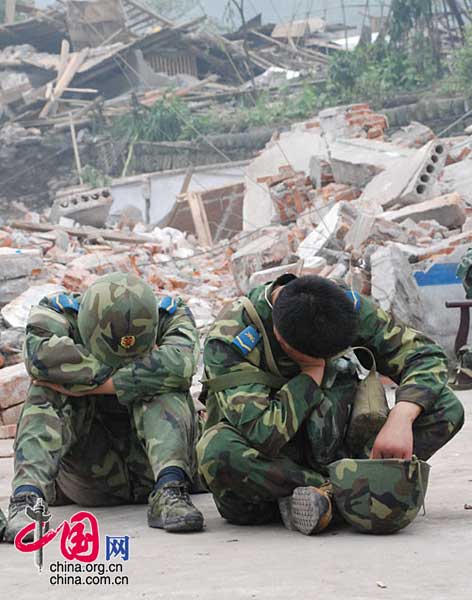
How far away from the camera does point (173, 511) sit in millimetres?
3043

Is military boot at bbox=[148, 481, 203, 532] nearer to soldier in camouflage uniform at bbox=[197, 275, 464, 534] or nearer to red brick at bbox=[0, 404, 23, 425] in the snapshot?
soldier in camouflage uniform at bbox=[197, 275, 464, 534]

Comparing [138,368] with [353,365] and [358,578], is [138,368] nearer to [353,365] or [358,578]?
[353,365]

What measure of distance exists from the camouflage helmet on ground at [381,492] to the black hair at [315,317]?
0.30m

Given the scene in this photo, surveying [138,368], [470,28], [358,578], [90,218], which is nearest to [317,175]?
[90,218]

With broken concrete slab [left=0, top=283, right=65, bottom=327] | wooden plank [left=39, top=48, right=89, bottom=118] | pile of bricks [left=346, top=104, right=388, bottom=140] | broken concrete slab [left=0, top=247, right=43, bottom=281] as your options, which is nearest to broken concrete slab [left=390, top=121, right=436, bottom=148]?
pile of bricks [left=346, top=104, right=388, bottom=140]

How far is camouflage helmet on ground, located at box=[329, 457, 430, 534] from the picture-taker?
279 centimetres

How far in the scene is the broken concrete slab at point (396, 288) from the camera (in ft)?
25.5

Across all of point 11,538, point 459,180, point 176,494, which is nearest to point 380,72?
point 459,180

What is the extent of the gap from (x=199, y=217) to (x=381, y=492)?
59.1 ft

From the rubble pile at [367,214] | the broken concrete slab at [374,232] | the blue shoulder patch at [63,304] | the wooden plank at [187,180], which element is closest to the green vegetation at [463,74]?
the wooden plank at [187,180]

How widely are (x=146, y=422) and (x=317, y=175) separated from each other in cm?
1393

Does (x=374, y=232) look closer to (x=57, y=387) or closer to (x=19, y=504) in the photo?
(x=57, y=387)

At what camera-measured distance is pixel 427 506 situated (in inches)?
128

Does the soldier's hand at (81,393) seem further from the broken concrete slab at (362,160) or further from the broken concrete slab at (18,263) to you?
the broken concrete slab at (362,160)
